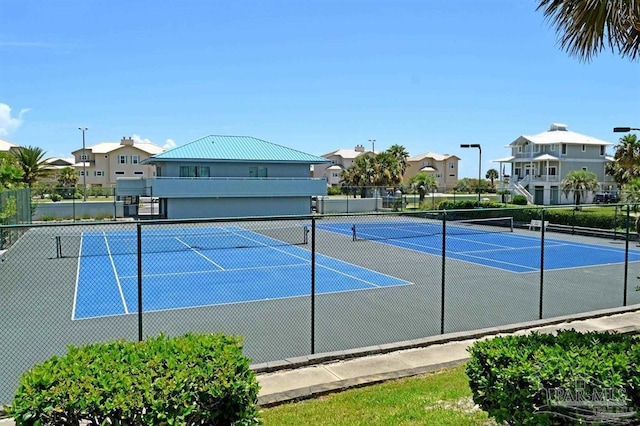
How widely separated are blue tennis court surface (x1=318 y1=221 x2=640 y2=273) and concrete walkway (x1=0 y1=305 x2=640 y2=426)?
960cm

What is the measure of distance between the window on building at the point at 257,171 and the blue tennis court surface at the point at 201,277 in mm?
18147

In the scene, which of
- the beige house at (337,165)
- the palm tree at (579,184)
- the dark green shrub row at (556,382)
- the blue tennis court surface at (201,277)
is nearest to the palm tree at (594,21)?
the dark green shrub row at (556,382)

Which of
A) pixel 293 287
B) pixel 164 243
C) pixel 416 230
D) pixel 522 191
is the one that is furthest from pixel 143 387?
pixel 522 191

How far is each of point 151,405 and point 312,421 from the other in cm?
259

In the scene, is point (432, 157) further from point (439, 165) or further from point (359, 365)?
point (359, 365)

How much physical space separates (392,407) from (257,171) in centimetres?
4371

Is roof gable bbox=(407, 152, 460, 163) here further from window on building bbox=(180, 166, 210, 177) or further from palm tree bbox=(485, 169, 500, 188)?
window on building bbox=(180, 166, 210, 177)

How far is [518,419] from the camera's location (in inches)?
189

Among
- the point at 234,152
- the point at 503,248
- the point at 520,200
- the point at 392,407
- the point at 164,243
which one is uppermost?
the point at 234,152

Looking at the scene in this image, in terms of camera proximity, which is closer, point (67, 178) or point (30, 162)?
point (30, 162)

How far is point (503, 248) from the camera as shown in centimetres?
2920

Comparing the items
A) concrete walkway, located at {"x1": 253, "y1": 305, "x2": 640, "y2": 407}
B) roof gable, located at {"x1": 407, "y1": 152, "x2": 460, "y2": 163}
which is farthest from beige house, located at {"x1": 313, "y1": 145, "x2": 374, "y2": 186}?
concrete walkway, located at {"x1": 253, "y1": 305, "x2": 640, "y2": 407}

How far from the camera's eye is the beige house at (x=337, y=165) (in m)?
105

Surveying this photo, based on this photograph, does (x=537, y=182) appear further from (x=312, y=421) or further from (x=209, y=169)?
(x=312, y=421)
